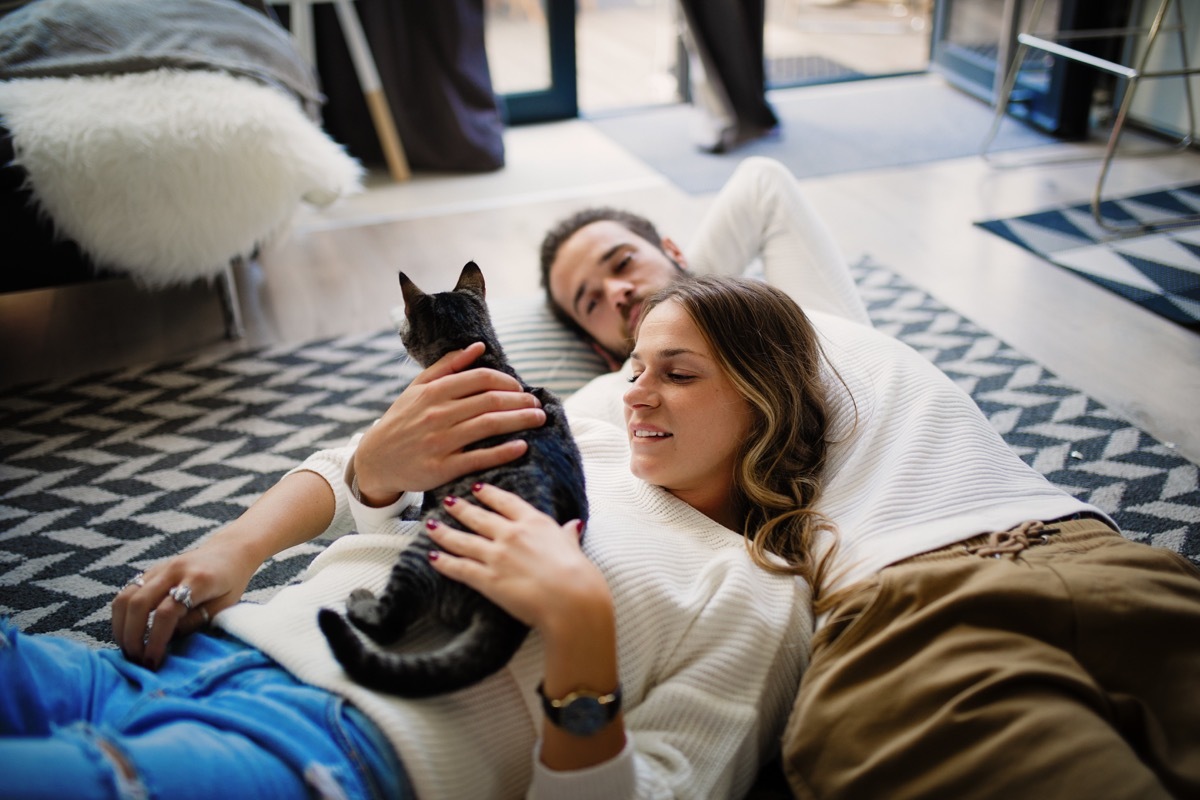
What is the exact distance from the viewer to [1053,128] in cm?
363

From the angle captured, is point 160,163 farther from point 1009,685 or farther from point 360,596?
point 1009,685

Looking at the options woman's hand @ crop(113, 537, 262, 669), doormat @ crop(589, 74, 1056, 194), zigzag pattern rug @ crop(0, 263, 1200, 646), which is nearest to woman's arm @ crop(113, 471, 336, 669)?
woman's hand @ crop(113, 537, 262, 669)

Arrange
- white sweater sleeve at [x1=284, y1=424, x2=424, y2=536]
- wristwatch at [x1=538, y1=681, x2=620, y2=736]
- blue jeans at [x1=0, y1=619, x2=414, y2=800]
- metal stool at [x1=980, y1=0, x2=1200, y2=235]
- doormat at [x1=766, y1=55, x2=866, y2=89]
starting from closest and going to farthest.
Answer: blue jeans at [x1=0, y1=619, x2=414, y2=800], wristwatch at [x1=538, y1=681, x2=620, y2=736], white sweater sleeve at [x1=284, y1=424, x2=424, y2=536], metal stool at [x1=980, y1=0, x2=1200, y2=235], doormat at [x1=766, y1=55, x2=866, y2=89]

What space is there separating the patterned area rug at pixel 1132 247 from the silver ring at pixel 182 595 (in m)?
2.19

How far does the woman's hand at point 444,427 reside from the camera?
1001 mm

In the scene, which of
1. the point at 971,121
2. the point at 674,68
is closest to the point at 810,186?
the point at 971,121

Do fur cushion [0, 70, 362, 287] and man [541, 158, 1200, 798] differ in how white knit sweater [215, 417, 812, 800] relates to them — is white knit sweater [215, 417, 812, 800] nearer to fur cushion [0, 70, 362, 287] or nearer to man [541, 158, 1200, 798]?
man [541, 158, 1200, 798]

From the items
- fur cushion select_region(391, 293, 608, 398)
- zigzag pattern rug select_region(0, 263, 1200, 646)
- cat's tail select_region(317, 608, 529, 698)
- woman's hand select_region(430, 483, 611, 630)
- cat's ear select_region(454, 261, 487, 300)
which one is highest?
cat's ear select_region(454, 261, 487, 300)

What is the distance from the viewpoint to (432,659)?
2.76ft

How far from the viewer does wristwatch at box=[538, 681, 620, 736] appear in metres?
0.83

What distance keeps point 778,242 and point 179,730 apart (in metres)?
1.32

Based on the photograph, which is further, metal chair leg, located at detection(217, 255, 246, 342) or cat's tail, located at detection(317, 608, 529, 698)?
metal chair leg, located at detection(217, 255, 246, 342)

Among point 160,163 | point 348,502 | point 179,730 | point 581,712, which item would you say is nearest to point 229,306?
point 160,163

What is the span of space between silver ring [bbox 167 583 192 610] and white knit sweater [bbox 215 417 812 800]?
0.13 ft
